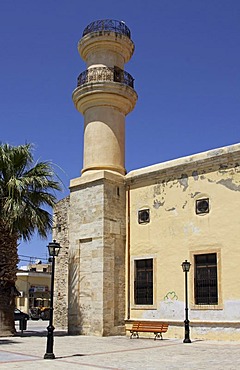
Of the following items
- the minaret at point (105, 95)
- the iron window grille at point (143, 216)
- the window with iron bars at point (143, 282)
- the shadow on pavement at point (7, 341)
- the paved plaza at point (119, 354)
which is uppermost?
the minaret at point (105, 95)

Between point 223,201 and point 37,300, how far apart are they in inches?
1204

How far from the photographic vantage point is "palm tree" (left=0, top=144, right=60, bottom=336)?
18719 mm

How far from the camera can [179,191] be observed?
19.5 meters

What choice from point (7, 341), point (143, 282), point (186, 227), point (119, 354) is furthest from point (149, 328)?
point (119, 354)

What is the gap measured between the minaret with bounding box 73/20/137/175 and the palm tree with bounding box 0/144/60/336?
2.88m

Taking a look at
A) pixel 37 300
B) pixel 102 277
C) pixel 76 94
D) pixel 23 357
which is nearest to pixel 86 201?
pixel 102 277

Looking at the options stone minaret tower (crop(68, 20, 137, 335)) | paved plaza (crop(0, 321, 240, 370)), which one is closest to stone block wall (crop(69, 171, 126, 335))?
stone minaret tower (crop(68, 20, 137, 335))

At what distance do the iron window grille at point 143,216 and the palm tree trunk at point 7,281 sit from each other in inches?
203

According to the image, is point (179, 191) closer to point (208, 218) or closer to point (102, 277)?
point (208, 218)

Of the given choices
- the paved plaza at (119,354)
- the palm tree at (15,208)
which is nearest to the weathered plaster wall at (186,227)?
the paved plaza at (119,354)

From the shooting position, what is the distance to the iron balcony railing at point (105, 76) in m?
22.4

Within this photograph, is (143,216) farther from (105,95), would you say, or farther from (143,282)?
(105,95)

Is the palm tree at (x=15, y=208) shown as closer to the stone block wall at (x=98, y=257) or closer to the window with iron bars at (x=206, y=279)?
the stone block wall at (x=98, y=257)

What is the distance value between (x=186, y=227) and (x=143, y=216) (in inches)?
92.1
